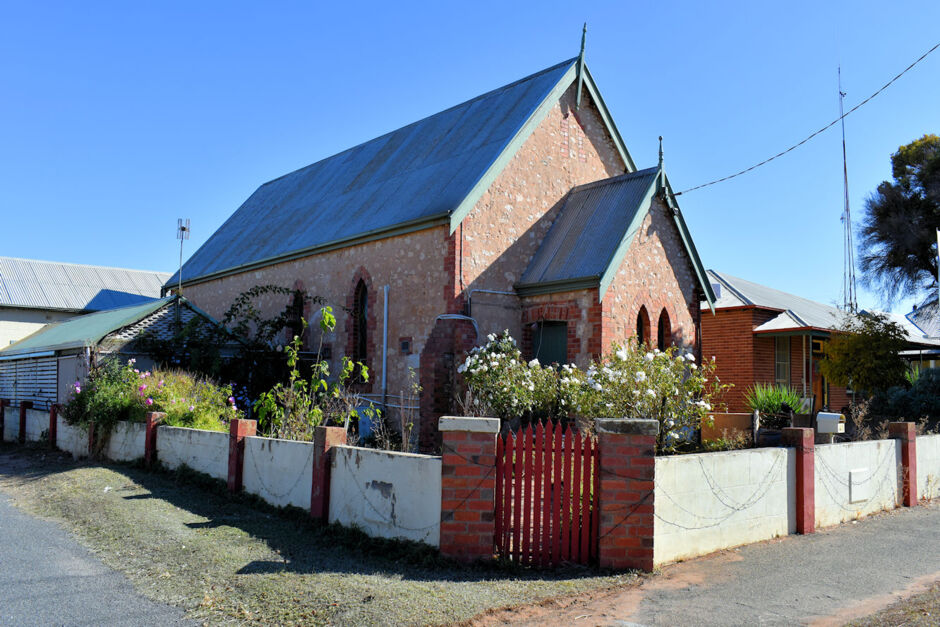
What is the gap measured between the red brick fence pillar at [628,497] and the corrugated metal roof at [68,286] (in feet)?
116

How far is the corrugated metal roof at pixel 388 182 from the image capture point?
17.6 meters

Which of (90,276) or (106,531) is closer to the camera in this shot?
(106,531)

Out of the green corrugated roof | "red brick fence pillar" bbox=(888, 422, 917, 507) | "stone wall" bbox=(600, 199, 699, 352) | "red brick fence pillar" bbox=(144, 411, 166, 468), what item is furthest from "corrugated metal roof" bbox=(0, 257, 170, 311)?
"red brick fence pillar" bbox=(888, 422, 917, 507)

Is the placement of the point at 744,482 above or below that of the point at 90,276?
below

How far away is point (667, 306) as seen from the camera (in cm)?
1708

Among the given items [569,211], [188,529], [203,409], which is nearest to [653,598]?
[188,529]

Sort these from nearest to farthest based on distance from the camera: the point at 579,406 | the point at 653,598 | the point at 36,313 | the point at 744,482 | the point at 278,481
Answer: the point at 653,598 < the point at 744,482 < the point at 278,481 < the point at 579,406 < the point at 36,313

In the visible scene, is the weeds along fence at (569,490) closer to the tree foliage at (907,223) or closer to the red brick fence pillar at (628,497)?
the red brick fence pillar at (628,497)

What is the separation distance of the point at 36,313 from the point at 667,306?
103ft

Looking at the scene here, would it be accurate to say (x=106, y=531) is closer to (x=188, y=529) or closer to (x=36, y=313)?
(x=188, y=529)

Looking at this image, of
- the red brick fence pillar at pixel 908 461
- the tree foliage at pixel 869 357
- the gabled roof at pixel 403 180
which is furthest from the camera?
the tree foliage at pixel 869 357

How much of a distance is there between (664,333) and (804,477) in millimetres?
7539

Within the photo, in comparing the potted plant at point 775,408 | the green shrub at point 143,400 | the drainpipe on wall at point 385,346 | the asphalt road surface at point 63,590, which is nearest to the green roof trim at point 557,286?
the drainpipe on wall at point 385,346

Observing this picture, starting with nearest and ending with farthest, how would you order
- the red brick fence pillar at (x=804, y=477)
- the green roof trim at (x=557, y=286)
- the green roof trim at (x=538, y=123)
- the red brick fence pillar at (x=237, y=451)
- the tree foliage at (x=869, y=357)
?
the red brick fence pillar at (x=804, y=477) → the red brick fence pillar at (x=237, y=451) → the green roof trim at (x=557, y=286) → the green roof trim at (x=538, y=123) → the tree foliage at (x=869, y=357)
